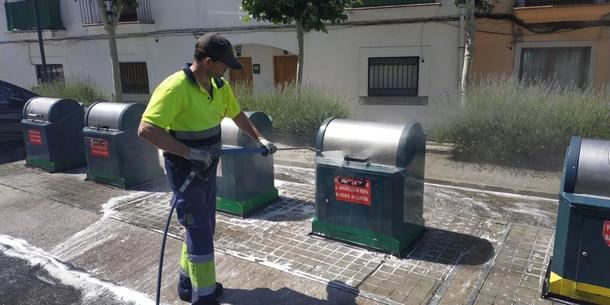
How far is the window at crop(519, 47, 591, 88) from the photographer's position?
361 inches

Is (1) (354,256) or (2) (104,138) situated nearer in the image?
(1) (354,256)

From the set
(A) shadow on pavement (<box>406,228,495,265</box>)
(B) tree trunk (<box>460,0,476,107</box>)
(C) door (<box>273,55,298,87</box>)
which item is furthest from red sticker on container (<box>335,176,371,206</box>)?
(C) door (<box>273,55,298,87</box>)

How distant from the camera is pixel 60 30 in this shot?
15.3 m

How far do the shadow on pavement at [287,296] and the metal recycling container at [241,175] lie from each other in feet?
4.77

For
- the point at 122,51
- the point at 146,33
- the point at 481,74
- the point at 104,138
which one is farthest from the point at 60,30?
the point at 481,74

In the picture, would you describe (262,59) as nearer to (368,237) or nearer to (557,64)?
(557,64)

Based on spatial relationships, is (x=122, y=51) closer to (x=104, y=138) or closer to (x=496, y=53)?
(x=104, y=138)

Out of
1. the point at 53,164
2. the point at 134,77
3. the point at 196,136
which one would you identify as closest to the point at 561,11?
the point at 196,136

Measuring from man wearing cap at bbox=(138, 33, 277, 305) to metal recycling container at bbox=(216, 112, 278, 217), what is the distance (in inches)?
59.3

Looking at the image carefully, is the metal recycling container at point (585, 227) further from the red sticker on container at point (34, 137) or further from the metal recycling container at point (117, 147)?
the red sticker on container at point (34, 137)

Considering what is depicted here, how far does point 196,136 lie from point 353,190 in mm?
1461

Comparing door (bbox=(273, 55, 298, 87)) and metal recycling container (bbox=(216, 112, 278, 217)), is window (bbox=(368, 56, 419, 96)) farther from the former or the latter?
metal recycling container (bbox=(216, 112, 278, 217))

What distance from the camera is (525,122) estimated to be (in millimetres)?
6250

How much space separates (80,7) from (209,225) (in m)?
14.5
